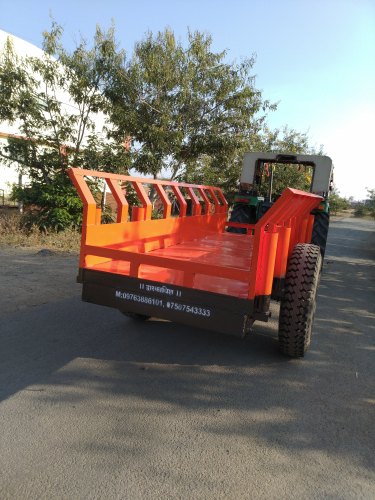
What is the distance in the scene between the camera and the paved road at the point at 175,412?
7.23 feet

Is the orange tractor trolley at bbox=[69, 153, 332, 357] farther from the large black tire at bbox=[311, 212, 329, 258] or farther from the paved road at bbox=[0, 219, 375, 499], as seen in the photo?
the large black tire at bbox=[311, 212, 329, 258]

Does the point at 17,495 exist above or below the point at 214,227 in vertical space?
below

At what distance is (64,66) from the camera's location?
10.2 meters

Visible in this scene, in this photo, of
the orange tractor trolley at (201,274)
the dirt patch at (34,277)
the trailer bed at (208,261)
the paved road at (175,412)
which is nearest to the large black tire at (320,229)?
the trailer bed at (208,261)


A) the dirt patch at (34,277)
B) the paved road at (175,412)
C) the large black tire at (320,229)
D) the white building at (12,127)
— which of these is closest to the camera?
the paved road at (175,412)

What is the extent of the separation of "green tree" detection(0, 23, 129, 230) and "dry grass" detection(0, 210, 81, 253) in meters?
0.51

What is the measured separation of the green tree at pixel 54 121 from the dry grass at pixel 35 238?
51cm

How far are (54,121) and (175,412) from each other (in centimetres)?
952

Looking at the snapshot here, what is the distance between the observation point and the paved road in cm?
220

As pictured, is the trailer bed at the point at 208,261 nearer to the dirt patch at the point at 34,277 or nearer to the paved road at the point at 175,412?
the paved road at the point at 175,412

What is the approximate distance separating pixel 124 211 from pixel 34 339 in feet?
5.12

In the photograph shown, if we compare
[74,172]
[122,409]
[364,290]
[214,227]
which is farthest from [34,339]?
[364,290]

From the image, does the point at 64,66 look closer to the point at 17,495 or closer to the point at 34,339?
the point at 34,339

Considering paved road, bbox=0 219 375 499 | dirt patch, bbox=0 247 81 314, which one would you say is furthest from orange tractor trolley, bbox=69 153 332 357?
dirt patch, bbox=0 247 81 314
